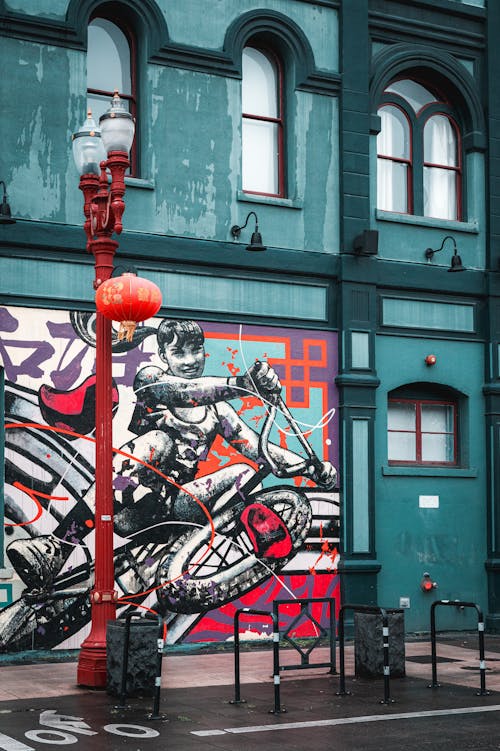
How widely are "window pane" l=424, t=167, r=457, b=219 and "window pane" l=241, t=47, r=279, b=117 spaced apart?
2914 mm

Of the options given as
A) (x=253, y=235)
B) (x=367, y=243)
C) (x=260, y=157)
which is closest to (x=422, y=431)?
(x=367, y=243)

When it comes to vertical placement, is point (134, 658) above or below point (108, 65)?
below

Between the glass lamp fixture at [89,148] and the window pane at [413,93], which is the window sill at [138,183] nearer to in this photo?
the glass lamp fixture at [89,148]

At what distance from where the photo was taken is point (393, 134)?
18672mm

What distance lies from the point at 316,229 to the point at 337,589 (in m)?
5.28

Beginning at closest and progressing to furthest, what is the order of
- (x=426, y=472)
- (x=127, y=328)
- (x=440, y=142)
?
(x=127, y=328) < (x=426, y=472) < (x=440, y=142)

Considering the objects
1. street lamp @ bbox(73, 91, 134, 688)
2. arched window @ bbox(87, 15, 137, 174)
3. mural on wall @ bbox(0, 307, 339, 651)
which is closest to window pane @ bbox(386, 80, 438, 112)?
mural on wall @ bbox(0, 307, 339, 651)

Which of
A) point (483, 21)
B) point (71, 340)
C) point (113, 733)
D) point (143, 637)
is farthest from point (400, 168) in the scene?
point (113, 733)

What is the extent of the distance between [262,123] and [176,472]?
17.7ft

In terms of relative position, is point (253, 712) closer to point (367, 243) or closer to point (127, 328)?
point (127, 328)

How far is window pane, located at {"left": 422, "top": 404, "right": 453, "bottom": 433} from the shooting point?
1852 cm

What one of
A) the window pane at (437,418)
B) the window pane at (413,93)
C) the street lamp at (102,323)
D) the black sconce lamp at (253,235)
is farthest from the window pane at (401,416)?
the street lamp at (102,323)

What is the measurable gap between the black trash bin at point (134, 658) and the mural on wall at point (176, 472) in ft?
9.79

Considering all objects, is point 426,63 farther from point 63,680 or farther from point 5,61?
point 63,680
